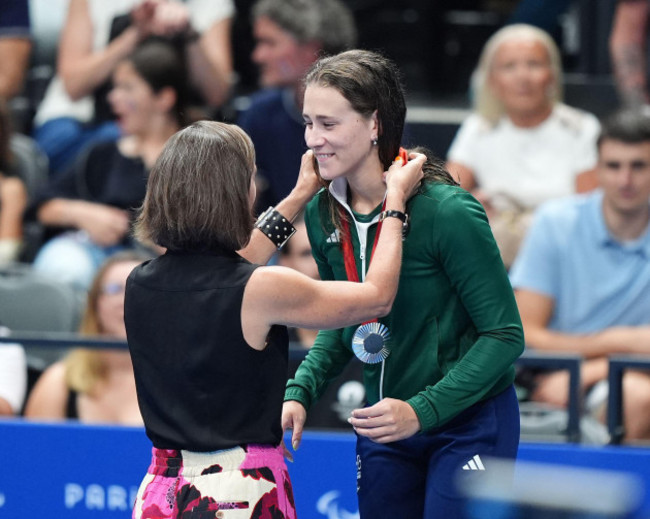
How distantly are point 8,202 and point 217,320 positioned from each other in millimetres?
3560

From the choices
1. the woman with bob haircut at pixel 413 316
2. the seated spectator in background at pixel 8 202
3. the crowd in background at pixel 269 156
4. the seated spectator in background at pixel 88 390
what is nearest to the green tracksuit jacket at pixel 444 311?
the woman with bob haircut at pixel 413 316

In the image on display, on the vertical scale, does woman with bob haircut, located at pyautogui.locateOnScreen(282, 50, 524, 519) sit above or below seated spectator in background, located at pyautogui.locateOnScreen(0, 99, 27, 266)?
above

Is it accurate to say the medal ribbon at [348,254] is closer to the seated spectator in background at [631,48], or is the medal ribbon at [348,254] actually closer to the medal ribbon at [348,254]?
the medal ribbon at [348,254]

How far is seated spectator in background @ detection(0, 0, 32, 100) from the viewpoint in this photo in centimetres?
643

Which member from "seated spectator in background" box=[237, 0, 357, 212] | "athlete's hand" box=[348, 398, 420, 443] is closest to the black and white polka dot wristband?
"athlete's hand" box=[348, 398, 420, 443]

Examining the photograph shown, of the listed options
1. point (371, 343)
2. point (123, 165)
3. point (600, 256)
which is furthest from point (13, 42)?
point (371, 343)

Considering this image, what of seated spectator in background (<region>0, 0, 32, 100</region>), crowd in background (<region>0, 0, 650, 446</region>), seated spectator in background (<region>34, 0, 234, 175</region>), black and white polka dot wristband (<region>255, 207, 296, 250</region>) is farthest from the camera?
seated spectator in background (<region>0, 0, 32, 100</region>)

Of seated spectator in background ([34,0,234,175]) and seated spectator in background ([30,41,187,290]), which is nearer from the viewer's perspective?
seated spectator in background ([30,41,187,290])

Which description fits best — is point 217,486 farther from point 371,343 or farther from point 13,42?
point 13,42

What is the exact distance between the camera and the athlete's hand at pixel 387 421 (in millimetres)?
2588

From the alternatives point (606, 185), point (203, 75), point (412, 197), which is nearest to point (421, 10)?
point (203, 75)

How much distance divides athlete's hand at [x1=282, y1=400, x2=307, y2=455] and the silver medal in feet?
0.79

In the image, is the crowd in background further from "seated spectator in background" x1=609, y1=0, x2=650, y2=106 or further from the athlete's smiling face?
the athlete's smiling face

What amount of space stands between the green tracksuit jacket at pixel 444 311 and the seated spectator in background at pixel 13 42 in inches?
162
